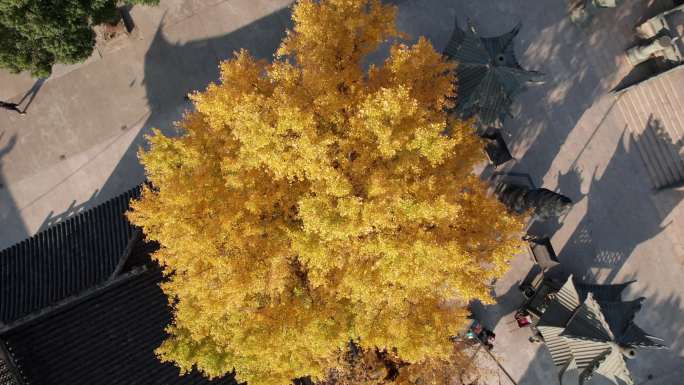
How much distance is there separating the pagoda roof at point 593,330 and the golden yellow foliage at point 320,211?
5945 mm

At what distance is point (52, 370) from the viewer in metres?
21.9

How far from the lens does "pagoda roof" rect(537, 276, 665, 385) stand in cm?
2094

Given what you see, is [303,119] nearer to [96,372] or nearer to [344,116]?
[344,116]

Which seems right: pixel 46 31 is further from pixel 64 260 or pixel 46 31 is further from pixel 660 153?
pixel 660 153

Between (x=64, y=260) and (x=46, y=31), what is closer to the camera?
(x=46, y=31)

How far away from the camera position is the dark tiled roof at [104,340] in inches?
862

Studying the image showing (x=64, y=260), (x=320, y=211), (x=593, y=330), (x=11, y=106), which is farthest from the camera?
(x=11, y=106)

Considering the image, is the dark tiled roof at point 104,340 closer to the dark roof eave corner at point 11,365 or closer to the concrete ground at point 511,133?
the dark roof eave corner at point 11,365

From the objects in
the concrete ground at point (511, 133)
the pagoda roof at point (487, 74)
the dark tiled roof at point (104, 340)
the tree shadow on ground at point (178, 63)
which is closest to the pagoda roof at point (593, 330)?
the concrete ground at point (511, 133)

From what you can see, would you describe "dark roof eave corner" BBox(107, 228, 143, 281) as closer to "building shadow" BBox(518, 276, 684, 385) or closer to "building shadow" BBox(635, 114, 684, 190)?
"building shadow" BBox(518, 276, 684, 385)

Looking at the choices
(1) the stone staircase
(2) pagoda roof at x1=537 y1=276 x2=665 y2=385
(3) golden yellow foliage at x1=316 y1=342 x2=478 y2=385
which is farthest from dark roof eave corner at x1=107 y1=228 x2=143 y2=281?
(1) the stone staircase

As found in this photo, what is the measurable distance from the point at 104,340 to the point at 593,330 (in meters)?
24.7

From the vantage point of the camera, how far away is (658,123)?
98.3 feet

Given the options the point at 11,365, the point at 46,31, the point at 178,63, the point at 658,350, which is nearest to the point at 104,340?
the point at 11,365
